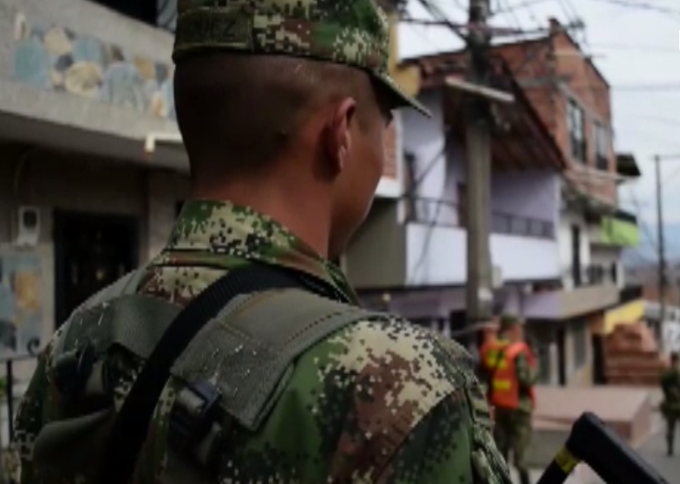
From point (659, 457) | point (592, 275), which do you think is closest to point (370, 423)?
point (659, 457)

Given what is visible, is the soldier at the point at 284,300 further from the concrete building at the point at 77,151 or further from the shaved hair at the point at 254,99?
the concrete building at the point at 77,151

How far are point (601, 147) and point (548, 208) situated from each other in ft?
32.5

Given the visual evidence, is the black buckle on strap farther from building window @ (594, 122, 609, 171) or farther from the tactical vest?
building window @ (594, 122, 609, 171)

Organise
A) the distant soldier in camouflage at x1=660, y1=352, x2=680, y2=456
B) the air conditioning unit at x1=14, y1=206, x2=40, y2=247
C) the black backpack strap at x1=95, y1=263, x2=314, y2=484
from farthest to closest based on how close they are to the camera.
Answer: the distant soldier in camouflage at x1=660, y1=352, x2=680, y2=456
the air conditioning unit at x1=14, y1=206, x2=40, y2=247
the black backpack strap at x1=95, y1=263, x2=314, y2=484

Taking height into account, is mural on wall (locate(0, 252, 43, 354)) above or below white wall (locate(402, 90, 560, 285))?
below

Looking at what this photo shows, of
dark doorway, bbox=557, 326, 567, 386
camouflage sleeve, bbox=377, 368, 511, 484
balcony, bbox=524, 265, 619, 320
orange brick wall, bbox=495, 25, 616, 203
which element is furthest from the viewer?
dark doorway, bbox=557, 326, 567, 386

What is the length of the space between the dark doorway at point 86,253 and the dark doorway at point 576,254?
18.7m

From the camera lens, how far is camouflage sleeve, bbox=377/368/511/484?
1130 mm

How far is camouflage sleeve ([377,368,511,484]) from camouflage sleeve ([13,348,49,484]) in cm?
66

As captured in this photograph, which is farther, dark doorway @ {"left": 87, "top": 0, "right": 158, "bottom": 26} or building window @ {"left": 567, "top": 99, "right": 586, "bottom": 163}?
building window @ {"left": 567, "top": 99, "right": 586, "bottom": 163}

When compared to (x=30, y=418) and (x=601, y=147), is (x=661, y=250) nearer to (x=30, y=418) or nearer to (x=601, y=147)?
(x=601, y=147)

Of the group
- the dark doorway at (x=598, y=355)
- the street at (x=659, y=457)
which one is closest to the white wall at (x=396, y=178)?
the street at (x=659, y=457)

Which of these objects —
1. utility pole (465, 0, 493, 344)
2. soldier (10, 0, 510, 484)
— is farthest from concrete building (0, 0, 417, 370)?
soldier (10, 0, 510, 484)

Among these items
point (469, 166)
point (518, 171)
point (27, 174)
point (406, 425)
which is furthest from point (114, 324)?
point (518, 171)
